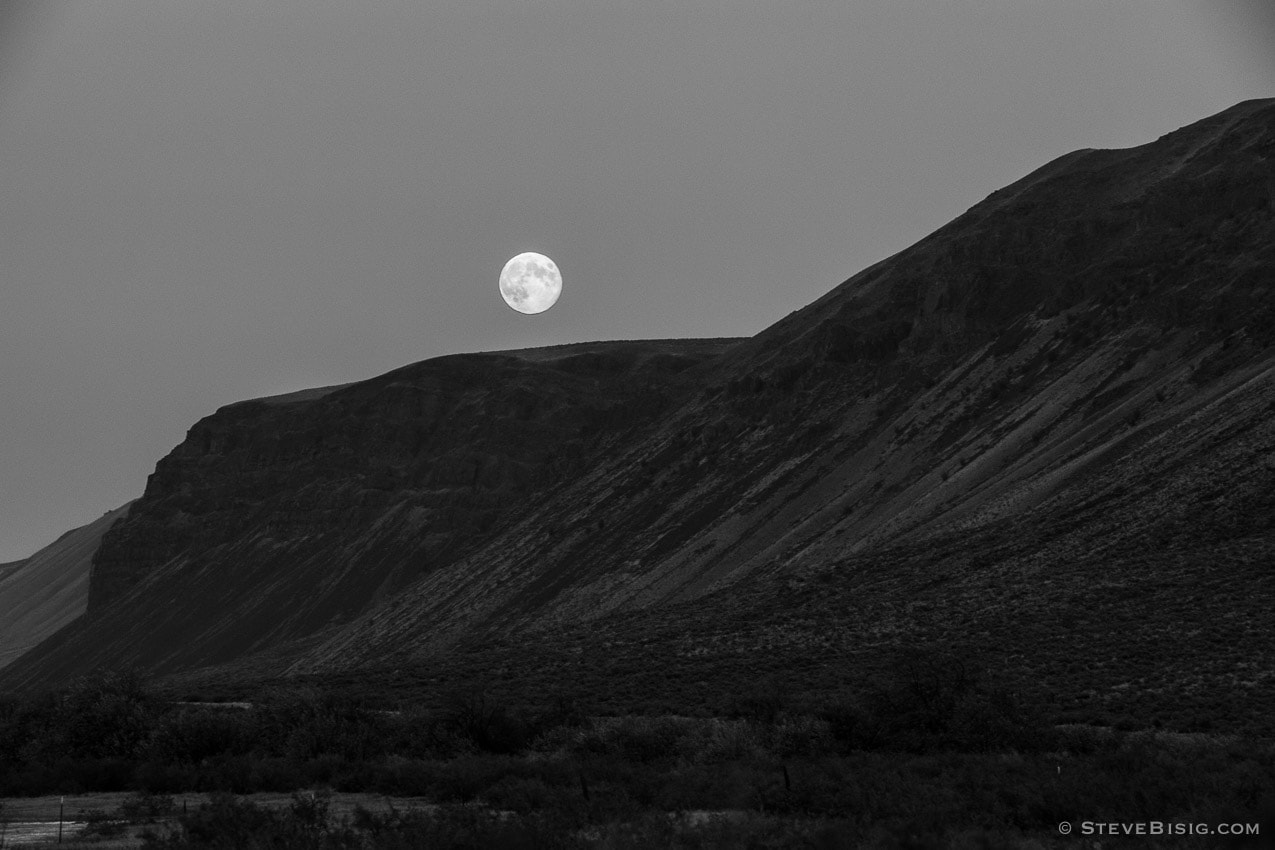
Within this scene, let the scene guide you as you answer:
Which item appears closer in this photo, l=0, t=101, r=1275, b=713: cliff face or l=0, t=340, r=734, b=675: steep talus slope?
l=0, t=101, r=1275, b=713: cliff face

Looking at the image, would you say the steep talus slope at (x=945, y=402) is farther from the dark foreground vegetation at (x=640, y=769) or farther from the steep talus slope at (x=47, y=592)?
the steep talus slope at (x=47, y=592)

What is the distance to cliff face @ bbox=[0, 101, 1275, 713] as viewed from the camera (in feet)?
160

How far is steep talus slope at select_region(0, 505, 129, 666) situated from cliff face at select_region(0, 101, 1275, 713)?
10865mm

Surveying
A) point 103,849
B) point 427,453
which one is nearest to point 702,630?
point 103,849

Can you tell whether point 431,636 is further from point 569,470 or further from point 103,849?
point 103,849

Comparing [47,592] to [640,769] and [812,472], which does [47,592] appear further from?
[640,769]

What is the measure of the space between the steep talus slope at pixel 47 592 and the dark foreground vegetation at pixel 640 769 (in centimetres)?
9420

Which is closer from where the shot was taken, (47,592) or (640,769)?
(640,769)

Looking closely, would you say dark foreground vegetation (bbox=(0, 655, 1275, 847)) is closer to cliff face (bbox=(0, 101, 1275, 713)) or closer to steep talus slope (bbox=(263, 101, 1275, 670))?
cliff face (bbox=(0, 101, 1275, 713))

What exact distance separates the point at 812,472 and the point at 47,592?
100309 millimetres

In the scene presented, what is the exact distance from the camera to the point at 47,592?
461ft

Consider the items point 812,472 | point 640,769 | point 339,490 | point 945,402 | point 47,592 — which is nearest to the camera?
point 640,769

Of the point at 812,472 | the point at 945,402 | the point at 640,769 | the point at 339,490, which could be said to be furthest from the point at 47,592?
the point at 640,769

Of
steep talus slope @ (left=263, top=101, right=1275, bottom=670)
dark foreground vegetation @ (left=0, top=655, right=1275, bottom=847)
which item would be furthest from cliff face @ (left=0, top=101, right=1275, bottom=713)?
dark foreground vegetation @ (left=0, top=655, right=1275, bottom=847)
